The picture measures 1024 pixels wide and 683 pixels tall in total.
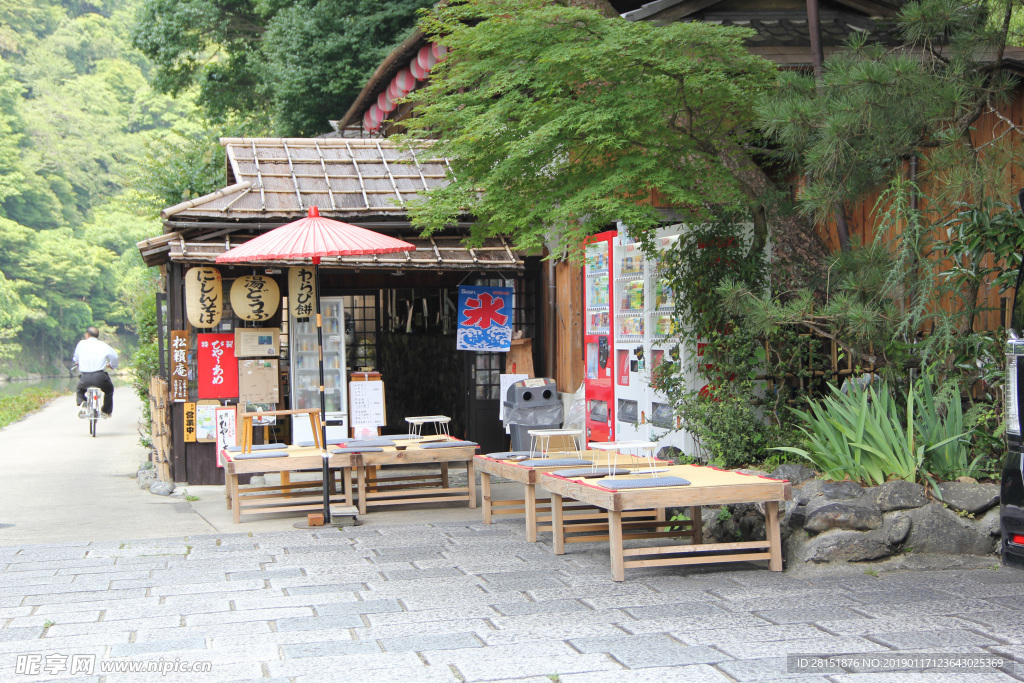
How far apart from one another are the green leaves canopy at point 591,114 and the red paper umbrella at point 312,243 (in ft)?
3.58

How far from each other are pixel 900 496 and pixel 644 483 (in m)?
1.83

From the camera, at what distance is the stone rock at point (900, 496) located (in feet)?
21.4

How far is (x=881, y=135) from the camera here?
22.6 feet

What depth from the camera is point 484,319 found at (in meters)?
11.9

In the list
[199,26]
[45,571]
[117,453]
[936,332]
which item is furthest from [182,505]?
[199,26]

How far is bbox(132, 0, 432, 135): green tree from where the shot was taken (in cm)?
2150

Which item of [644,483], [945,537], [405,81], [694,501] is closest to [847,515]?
[945,537]

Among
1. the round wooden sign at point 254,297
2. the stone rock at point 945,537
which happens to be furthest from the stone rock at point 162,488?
the stone rock at point 945,537

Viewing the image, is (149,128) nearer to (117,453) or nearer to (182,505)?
(117,453)

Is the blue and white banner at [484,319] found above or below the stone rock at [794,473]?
above

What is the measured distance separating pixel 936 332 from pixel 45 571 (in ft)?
22.2

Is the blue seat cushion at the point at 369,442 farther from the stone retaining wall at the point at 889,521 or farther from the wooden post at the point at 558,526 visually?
the stone retaining wall at the point at 889,521

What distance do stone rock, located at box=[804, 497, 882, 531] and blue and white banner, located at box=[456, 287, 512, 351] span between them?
5.95 meters

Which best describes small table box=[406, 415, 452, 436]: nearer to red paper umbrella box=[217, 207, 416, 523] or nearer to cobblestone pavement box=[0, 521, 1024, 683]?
red paper umbrella box=[217, 207, 416, 523]
